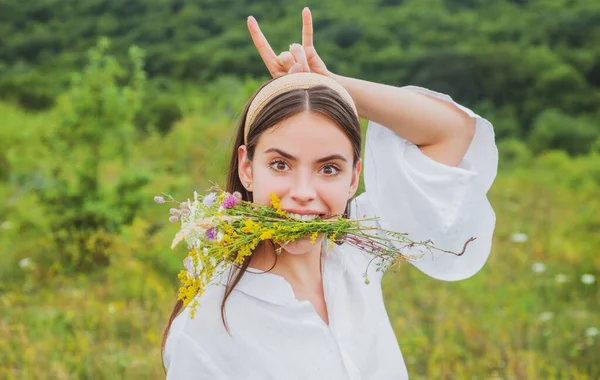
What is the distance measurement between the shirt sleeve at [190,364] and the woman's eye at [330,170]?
0.40 meters

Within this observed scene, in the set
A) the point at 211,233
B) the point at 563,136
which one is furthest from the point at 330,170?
the point at 563,136

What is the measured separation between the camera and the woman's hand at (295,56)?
1467 mm

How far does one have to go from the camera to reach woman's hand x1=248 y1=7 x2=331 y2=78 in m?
1.47

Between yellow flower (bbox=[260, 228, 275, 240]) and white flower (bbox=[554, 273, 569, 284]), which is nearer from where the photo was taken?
yellow flower (bbox=[260, 228, 275, 240])

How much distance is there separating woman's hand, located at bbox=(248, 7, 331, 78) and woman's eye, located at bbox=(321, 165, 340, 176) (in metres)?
0.22

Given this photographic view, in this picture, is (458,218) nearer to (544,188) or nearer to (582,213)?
(582,213)

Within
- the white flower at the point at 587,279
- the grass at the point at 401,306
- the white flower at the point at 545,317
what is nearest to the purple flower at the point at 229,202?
the grass at the point at 401,306

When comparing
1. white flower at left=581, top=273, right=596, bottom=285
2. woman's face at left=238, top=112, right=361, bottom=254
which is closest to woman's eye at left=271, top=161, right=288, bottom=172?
woman's face at left=238, top=112, right=361, bottom=254

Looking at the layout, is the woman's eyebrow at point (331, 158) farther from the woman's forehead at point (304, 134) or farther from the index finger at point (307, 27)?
the index finger at point (307, 27)

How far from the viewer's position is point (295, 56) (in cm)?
147

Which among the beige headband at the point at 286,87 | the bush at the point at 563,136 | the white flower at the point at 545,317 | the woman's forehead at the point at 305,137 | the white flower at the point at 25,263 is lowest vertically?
the bush at the point at 563,136

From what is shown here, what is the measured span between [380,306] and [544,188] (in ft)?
26.9

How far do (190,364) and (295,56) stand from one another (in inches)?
25.0

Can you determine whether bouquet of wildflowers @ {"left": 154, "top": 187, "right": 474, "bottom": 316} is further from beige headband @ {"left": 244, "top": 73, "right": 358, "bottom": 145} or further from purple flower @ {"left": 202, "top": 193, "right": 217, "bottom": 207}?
beige headband @ {"left": 244, "top": 73, "right": 358, "bottom": 145}
